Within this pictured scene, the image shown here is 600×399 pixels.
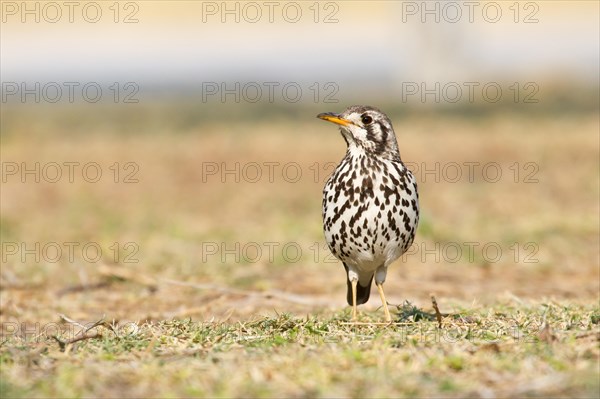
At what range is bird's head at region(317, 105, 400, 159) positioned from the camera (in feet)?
23.8

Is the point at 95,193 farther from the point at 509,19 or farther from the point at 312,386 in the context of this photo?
the point at 509,19

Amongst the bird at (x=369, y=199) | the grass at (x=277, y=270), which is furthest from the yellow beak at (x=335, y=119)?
the grass at (x=277, y=270)

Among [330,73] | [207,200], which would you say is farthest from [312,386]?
[330,73]

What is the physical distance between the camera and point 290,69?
3603 cm

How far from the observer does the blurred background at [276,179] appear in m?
9.83

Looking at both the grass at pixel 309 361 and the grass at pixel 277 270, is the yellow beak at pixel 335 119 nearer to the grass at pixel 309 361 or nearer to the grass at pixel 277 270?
the grass at pixel 277 270

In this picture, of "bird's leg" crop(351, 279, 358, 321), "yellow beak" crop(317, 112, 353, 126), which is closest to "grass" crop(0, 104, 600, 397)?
"bird's leg" crop(351, 279, 358, 321)

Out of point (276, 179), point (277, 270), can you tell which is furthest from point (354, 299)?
point (276, 179)

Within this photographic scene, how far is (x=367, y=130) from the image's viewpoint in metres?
7.35

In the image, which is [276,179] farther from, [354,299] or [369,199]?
[369,199]

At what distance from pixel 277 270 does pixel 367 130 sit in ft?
11.2

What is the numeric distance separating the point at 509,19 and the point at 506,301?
1811 inches

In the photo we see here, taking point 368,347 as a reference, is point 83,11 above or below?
above

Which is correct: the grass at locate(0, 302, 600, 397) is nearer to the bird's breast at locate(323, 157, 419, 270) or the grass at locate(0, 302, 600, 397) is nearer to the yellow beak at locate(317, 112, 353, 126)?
the bird's breast at locate(323, 157, 419, 270)
